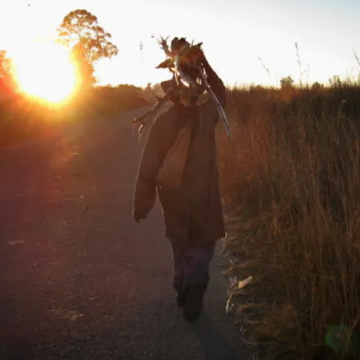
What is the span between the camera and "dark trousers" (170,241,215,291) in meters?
4.27

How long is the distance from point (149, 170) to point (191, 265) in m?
0.77

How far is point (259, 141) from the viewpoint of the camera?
8391 millimetres

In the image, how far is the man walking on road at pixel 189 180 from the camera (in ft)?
13.6

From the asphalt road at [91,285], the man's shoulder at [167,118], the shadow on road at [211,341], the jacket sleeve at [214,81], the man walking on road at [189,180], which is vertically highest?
the jacket sleeve at [214,81]

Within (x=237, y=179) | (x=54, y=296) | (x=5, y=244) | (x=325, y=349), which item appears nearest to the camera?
(x=325, y=349)

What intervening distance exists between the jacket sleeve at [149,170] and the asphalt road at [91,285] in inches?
33.0

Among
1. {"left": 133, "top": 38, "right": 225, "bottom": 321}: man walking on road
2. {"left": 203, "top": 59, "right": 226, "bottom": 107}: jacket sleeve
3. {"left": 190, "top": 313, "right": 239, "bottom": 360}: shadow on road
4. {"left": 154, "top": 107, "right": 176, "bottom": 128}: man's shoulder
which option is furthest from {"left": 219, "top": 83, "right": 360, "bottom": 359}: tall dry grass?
A: {"left": 154, "top": 107, "right": 176, "bottom": 128}: man's shoulder

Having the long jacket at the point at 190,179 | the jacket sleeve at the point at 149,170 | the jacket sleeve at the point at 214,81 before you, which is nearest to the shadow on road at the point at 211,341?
the long jacket at the point at 190,179

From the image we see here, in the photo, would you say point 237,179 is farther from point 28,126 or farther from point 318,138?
point 28,126

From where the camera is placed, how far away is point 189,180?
4219 mm

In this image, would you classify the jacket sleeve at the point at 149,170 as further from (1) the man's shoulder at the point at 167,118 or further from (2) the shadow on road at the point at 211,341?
(2) the shadow on road at the point at 211,341

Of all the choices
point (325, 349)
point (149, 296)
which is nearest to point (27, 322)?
point (149, 296)

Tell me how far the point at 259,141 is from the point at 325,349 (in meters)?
5.20

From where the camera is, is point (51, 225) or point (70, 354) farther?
point (51, 225)
